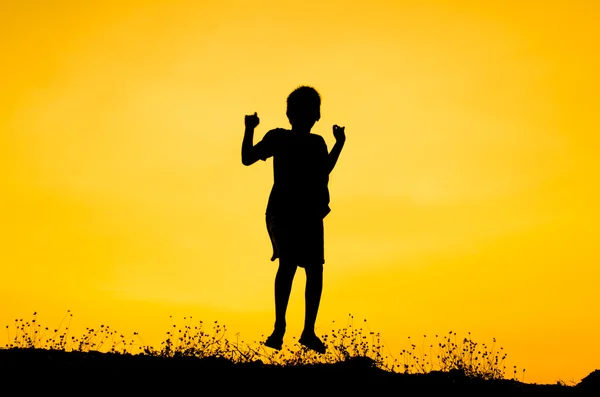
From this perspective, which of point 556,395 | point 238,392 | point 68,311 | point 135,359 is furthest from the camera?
point 68,311

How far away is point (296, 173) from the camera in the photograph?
8398mm

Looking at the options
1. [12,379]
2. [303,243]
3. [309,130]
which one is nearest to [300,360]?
[303,243]

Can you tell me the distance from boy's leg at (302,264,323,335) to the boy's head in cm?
157

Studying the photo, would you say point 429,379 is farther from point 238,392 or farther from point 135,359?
point 135,359

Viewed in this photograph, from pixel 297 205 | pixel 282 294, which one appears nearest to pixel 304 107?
pixel 297 205

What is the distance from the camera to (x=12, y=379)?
637 cm

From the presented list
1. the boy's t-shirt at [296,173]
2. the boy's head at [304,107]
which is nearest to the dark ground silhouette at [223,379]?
the boy's t-shirt at [296,173]

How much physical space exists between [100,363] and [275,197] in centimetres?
248

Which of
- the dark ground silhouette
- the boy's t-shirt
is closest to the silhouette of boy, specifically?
the boy's t-shirt

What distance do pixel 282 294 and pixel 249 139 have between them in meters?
1.68

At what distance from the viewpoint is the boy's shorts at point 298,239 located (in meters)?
8.37

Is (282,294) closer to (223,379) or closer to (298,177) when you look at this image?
(298,177)

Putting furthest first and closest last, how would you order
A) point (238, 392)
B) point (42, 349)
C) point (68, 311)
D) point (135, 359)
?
point (68, 311) → point (42, 349) → point (135, 359) → point (238, 392)

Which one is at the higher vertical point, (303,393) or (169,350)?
(169,350)
